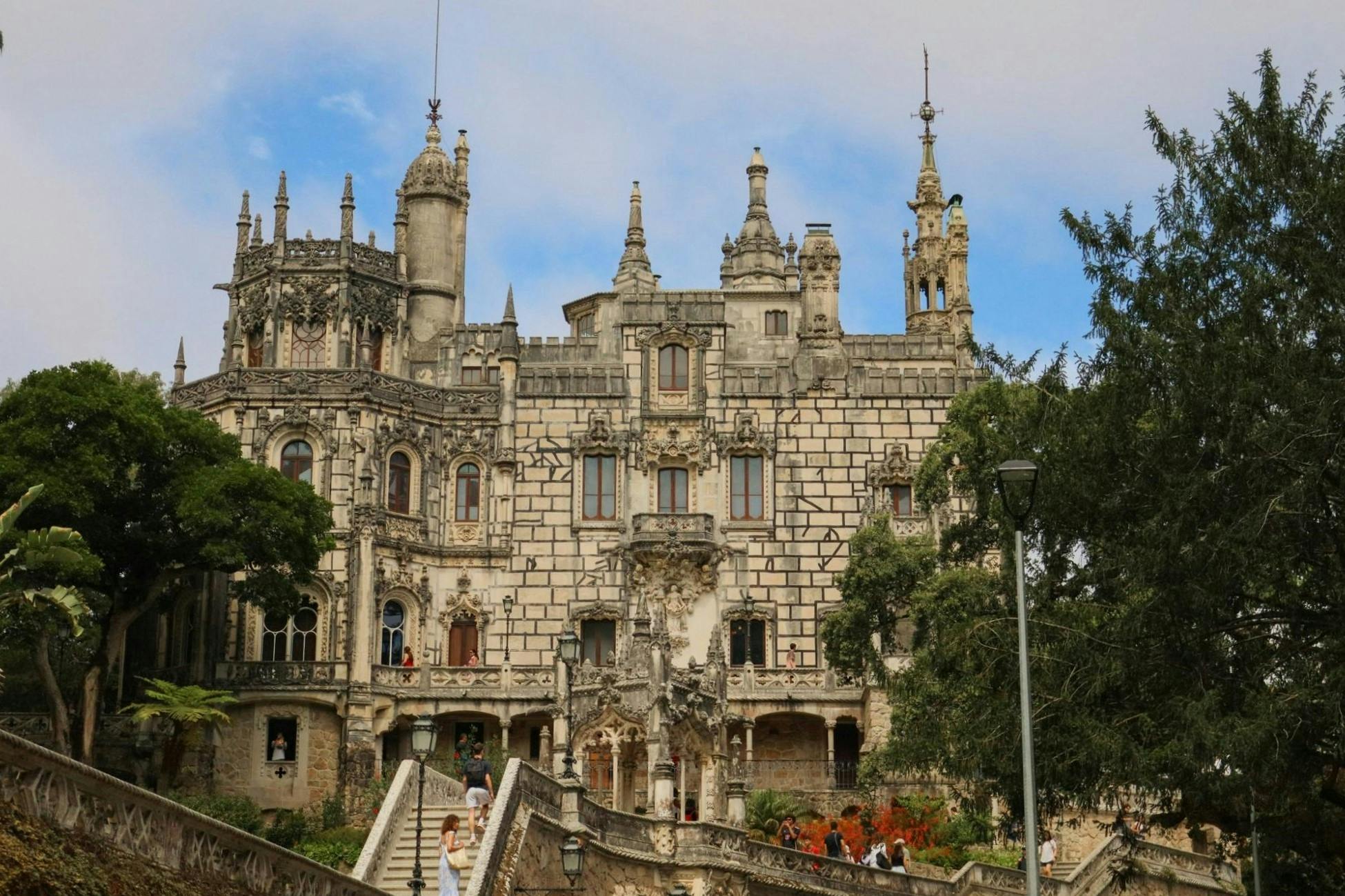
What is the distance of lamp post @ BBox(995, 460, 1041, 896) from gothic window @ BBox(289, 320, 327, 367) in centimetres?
3269

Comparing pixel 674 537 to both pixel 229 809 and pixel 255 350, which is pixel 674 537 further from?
pixel 229 809

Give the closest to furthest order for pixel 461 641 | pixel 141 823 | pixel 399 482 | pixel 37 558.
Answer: pixel 141 823 < pixel 37 558 < pixel 461 641 < pixel 399 482

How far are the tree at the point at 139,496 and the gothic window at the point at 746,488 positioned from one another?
1238cm

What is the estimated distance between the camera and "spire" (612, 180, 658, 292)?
62969 millimetres

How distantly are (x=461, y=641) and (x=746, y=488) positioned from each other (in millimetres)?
9196

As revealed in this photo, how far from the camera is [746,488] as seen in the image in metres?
55.5

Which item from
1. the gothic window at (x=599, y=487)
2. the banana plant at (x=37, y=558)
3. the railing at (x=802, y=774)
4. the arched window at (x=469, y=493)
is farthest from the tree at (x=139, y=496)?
the railing at (x=802, y=774)

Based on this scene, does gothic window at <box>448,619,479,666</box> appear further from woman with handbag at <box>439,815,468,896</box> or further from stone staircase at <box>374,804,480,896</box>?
woman with handbag at <box>439,815,468,896</box>

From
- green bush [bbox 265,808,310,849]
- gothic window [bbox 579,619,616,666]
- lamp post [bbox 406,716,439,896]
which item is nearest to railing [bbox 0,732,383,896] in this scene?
lamp post [bbox 406,716,439,896]

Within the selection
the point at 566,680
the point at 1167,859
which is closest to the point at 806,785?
the point at 1167,859

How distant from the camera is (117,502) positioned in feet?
153

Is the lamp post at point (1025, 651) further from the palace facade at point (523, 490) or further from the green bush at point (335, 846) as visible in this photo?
the palace facade at point (523, 490)

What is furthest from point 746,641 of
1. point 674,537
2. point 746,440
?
point 746,440

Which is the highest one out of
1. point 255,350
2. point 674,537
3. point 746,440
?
point 255,350
